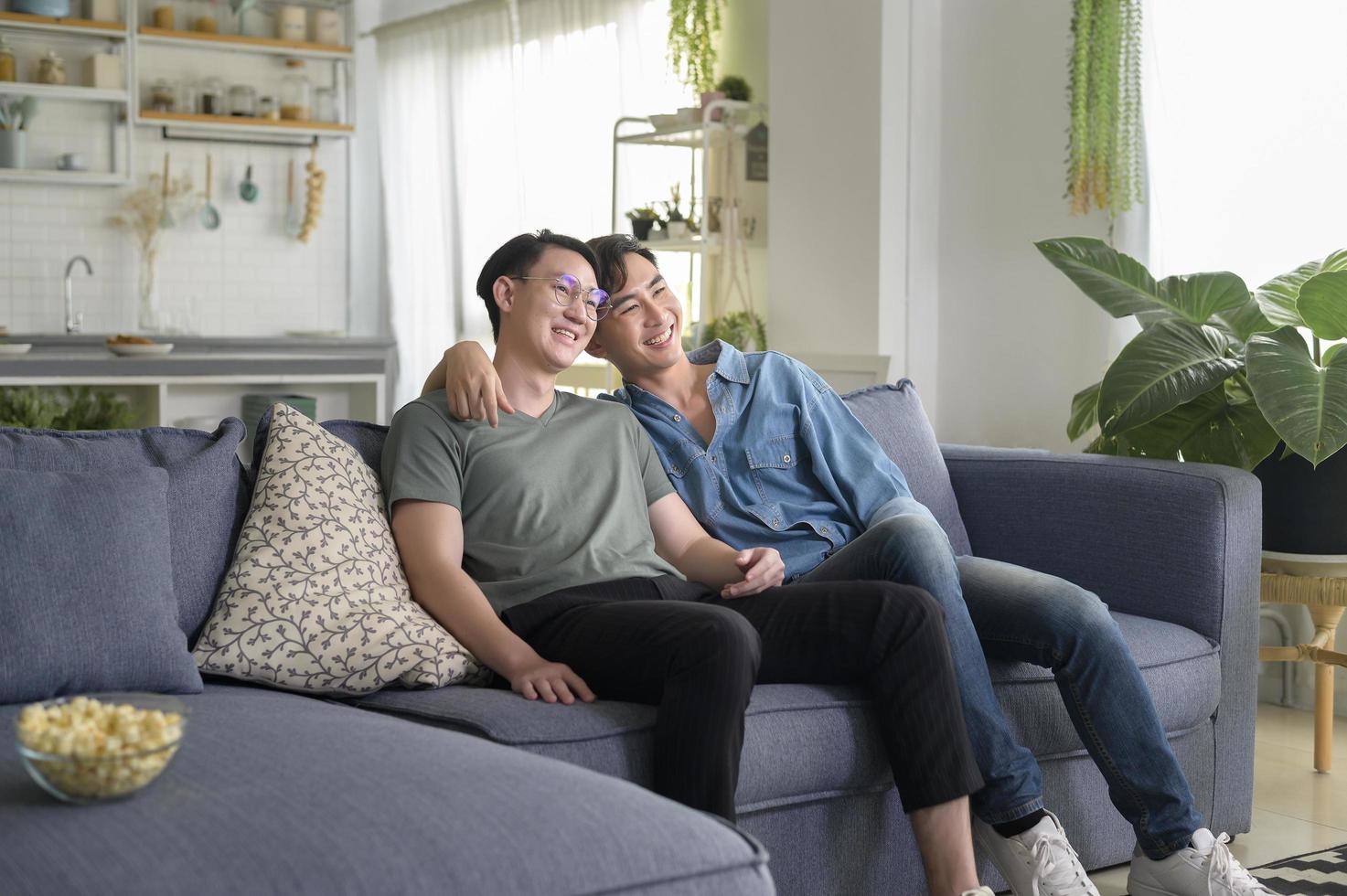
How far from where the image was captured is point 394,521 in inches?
87.4

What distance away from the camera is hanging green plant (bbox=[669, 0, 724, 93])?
5.21 meters

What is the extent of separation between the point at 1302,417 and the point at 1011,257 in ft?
6.28

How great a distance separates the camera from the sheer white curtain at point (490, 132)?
602 cm

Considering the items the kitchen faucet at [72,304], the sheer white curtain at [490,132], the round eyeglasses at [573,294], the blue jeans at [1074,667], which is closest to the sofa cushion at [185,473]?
the round eyeglasses at [573,294]

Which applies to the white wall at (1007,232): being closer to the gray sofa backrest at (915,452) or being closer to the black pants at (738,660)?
the gray sofa backrest at (915,452)

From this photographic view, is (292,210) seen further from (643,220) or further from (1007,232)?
(1007,232)

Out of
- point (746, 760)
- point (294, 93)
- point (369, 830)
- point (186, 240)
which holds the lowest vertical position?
point (746, 760)

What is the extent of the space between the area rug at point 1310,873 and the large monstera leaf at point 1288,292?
112 cm

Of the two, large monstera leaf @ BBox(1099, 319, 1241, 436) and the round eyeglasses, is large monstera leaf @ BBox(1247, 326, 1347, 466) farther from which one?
the round eyeglasses

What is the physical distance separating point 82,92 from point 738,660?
19.7 feet

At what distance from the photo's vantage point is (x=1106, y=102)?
4.07 meters

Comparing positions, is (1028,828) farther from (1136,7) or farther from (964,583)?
(1136,7)

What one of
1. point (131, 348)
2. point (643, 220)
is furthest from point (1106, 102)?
point (131, 348)

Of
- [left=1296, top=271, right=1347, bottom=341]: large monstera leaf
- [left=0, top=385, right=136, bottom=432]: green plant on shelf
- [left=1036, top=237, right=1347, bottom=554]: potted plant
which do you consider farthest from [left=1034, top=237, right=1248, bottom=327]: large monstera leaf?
[left=0, top=385, right=136, bottom=432]: green plant on shelf
